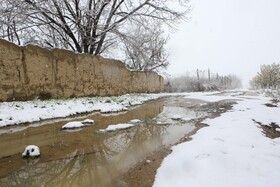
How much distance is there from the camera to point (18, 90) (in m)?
9.21

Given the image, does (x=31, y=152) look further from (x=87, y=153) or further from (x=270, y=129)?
(x=270, y=129)

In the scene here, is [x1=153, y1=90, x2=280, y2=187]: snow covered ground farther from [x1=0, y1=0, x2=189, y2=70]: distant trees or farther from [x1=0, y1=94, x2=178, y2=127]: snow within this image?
[x1=0, y1=0, x2=189, y2=70]: distant trees

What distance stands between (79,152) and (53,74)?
7.24 meters

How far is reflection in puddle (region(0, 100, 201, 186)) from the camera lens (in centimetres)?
342

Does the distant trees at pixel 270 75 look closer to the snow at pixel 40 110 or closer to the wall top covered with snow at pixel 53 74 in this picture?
the wall top covered with snow at pixel 53 74

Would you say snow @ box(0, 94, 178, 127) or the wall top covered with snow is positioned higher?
the wall top covered with snow

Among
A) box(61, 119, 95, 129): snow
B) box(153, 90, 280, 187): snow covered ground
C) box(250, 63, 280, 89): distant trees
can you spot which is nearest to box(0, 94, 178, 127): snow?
box(61, 119, 95, 129): snow

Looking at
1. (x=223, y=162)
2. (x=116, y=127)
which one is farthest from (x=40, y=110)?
(x=223, y=162)

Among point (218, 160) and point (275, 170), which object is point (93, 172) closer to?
point (218, 160)

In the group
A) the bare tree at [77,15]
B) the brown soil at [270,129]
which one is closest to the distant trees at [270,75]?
the bare tree at [77,15]

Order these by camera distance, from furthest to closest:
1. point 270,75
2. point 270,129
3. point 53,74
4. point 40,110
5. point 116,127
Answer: point 270,75, point 53,74, point 40,110, point 116,127, point 270,129

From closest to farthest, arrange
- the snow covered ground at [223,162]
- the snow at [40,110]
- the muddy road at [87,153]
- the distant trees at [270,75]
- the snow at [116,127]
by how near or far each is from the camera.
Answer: the snow covered ground at [223,162]
the muddy road at [87,153]
the snow at [116,127]
the snow at [40,110]
the distant trees at [270,75]

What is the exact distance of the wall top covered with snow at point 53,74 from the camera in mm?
8938

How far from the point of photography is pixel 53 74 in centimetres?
1088
